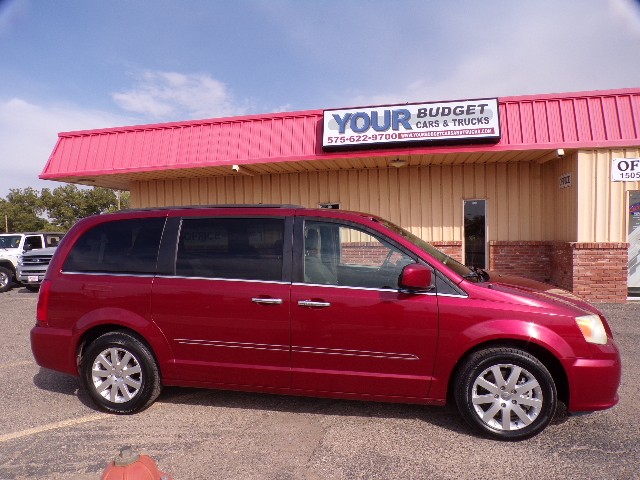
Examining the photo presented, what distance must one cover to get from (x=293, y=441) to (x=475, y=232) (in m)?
8.56

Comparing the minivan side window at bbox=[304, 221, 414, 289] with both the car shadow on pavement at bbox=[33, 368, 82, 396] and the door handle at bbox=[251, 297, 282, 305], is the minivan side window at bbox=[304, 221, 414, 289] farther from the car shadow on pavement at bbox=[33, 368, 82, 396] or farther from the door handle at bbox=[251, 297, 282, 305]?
the car shadow on pavement at bbox=[33, 368, 82, 396]

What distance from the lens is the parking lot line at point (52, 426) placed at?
11.2ft

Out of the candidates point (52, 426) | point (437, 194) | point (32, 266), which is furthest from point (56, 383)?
point (32, 266)

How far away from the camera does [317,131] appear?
9.62 metres

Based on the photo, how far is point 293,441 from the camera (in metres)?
3.23

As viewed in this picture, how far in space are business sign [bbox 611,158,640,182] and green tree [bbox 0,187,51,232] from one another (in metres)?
63.8

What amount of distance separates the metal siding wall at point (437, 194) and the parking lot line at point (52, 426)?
799 centimetres

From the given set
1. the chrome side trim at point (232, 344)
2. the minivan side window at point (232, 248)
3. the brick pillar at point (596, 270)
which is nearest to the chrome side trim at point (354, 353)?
the chrome side trim at point (232, 344)

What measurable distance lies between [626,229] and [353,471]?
834 centimetres

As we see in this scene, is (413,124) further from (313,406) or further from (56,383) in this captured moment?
(56,383)

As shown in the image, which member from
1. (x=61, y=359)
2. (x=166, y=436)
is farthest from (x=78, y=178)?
(x=166, y=436)

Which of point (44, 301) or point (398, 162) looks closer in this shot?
point (44, 301)

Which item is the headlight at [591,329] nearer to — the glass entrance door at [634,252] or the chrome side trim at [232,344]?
the chrome side trim at [232,344]

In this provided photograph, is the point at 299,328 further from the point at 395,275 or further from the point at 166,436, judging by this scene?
the point at 166,436
